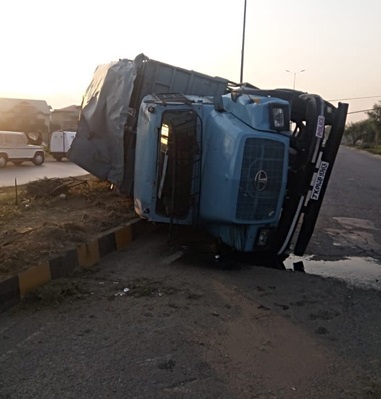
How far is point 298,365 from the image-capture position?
3.93m

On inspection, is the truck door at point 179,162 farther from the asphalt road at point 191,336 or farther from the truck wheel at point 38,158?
the truck wheel at point 38,158

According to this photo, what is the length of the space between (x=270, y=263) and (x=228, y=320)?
7.98 ft

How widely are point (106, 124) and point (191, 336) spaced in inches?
238

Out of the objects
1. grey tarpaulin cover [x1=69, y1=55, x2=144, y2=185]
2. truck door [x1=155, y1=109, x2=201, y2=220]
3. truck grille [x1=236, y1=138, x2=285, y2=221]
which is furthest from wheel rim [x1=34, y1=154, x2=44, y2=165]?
truck grille [x1=236, y1=138, x2=285, y2=221]

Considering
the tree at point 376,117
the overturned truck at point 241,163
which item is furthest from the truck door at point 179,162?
the tree at point 376,117

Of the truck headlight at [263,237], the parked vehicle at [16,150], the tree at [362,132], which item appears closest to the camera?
the truck headlight at [263,237]

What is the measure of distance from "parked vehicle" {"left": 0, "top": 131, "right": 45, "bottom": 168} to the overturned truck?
19.5 metres

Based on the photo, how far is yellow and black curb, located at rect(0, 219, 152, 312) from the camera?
5.15 metres

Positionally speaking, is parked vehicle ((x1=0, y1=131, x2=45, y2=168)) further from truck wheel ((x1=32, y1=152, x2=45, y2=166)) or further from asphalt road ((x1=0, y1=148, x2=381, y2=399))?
asphalt road ((x1=0, y1=148, x2=381, y2=399))

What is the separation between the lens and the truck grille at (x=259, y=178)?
6.07 meters

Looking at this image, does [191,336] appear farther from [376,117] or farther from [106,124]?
[376,117]

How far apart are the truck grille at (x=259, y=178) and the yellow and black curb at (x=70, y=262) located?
78.1 inches

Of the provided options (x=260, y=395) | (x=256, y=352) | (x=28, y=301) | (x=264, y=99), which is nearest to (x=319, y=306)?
(x=256, y=352)

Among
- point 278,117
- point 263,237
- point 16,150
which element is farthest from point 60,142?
point 278,117
